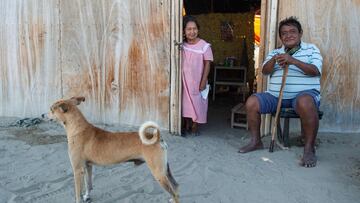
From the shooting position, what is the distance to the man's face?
4.63 meters

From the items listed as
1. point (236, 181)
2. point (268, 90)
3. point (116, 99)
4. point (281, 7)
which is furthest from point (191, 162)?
point (281, 7)

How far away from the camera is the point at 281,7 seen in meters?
5.16

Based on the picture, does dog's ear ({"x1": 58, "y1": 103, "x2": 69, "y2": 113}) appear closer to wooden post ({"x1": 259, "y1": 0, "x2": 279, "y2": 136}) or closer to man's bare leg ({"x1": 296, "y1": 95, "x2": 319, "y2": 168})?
Answer: man's bare leg ({"x1": 296, "y1": 95, "x2": 319, "y2": 168})

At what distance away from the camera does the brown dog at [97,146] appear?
3.12m

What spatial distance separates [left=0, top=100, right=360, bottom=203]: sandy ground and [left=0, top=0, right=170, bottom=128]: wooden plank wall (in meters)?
0.74

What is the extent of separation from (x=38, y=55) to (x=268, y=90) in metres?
3.26

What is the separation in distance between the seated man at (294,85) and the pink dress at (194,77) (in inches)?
34.5

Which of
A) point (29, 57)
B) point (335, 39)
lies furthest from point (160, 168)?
point (29, 57)

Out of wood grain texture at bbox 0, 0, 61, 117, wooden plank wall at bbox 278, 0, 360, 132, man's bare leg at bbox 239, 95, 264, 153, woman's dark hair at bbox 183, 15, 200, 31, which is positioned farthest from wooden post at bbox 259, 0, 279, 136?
wood grain texture at bbox 0, 0, 61, 117

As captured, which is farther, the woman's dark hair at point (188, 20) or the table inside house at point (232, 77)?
the table inside house at point (232, 77)

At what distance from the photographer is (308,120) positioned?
4367 millimetres

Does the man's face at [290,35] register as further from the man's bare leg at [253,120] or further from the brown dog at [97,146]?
the brown dog at [97,146]

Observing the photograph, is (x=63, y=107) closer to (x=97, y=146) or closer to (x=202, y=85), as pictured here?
(x=97, y=146)

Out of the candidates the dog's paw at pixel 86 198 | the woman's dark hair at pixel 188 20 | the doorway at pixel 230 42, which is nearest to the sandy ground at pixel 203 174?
the dog's paw at pixel 86 198
